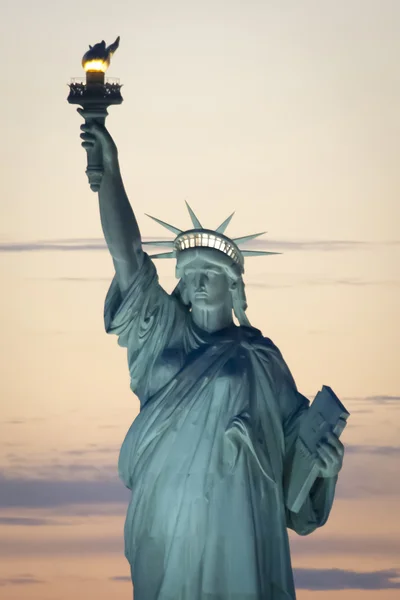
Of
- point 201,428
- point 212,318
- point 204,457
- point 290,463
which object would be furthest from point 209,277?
point 290,463

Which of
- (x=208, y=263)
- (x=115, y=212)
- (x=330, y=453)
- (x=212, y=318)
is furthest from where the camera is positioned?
(x=212, y=318)

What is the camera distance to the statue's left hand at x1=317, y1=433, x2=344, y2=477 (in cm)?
4034

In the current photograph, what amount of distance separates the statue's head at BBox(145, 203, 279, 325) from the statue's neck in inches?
1.5

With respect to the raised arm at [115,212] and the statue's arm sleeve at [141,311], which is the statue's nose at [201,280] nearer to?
the statue's arm sleeve at [141,311]

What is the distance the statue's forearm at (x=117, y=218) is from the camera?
4062cm

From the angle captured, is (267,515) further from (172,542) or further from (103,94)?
(103,94)

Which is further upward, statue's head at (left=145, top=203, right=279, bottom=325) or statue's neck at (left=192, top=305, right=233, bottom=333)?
statue's head at (left=145, top=203, right=279, bottom=325)

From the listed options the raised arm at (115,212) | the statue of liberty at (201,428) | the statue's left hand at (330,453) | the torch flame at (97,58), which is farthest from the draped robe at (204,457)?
the torch flame at (97,58)

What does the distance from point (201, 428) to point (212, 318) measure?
0.94m

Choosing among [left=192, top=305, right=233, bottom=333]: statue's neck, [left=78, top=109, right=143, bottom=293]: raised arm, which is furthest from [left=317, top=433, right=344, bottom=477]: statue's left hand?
[left=78, top=109, right=143, bottom=293]: raised arm

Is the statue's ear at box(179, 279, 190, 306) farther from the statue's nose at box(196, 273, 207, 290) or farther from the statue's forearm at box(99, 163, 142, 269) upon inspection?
the statue's forearm at box(99, 163, 142, 269)

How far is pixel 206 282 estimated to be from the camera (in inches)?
1610

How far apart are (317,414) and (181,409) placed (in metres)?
1.01

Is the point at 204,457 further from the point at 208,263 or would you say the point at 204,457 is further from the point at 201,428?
the point at 208,263
